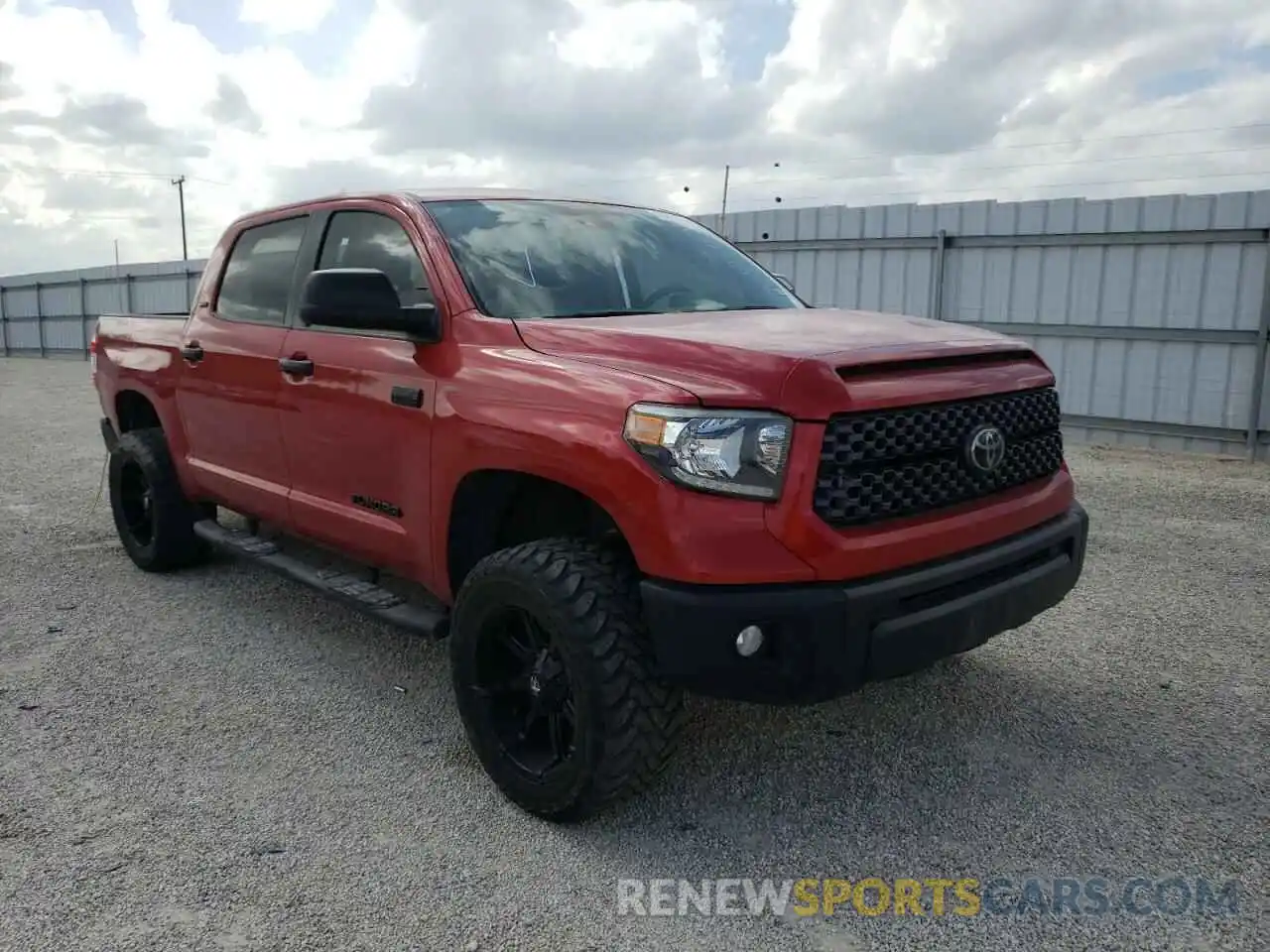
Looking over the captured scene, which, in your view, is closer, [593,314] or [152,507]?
[593,314]

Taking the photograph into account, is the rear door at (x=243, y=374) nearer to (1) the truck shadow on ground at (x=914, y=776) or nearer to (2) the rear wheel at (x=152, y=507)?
(2) the rear wheel at (x=152, y=507)

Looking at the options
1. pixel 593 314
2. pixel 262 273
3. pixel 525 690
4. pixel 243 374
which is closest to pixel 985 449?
pixel 593 314

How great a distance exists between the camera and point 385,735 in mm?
3543

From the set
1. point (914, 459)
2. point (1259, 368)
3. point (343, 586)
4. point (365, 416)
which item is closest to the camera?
point (914, 459)

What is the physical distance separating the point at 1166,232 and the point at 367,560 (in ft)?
32.2

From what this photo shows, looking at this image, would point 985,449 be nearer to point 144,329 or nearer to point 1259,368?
point 144,329

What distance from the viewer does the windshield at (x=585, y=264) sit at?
3420 millimetres

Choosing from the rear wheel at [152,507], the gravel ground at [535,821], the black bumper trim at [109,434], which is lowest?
the gravel ground at [535,821]

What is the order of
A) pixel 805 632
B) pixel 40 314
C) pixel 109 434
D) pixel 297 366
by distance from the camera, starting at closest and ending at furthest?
pixel 805 632
pixel 297 366
pixel 109 434
pixel 40 314

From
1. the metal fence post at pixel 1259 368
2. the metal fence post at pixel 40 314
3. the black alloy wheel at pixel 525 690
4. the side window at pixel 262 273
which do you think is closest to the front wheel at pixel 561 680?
the black alloy wheel at pixel 525 690

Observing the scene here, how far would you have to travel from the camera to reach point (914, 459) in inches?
108

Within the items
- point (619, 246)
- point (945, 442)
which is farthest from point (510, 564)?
point (619, 246)

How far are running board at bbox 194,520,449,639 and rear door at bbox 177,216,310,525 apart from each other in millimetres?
153

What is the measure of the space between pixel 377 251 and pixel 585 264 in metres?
0.84
